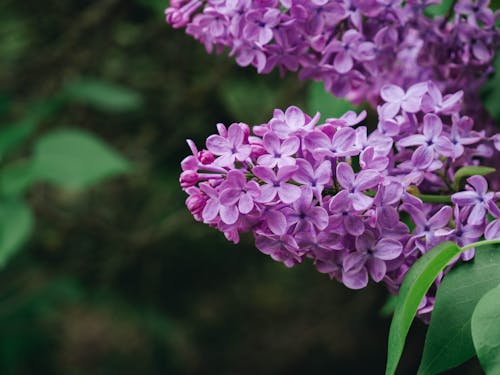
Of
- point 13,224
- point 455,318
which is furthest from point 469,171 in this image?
point 13,224

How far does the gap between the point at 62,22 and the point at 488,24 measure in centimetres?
130

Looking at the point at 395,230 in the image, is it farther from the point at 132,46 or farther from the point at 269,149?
the point at 132,46

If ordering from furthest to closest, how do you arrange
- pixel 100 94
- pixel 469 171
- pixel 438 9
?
pixel 100 94, pixel 438 9, pixel 469 171

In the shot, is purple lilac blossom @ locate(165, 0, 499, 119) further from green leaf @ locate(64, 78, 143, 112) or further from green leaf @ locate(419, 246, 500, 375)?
green leaf @ locate(64, 78, 143, 112)

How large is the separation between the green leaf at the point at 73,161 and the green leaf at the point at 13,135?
0.12ft

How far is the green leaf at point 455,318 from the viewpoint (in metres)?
0.53

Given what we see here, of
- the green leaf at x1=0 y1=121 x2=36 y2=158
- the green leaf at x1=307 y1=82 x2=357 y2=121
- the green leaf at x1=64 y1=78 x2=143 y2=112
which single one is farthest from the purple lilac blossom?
the green leaf at x1=64 y1=78 x2=143 y2=112

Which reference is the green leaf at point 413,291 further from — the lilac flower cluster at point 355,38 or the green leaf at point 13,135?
the green leaf at point 13,135

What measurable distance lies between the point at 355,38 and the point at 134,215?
1485 millimetres

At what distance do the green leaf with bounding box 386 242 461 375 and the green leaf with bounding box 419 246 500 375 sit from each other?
0.03 meters

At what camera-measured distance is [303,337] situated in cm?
267

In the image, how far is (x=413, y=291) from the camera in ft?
1.65

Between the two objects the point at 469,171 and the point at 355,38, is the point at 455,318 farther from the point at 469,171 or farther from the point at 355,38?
the point at 355,38

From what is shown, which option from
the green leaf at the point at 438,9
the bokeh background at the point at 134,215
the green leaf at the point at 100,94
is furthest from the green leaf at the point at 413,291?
the green leaf at the point at 100,94
